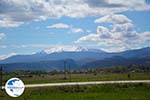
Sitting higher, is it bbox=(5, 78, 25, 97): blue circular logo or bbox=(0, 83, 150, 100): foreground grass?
bbox=(5, 78, 25, 97): blue circular logo

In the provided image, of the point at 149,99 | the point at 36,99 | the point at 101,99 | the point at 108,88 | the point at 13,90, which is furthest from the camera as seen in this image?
the point at 108,88

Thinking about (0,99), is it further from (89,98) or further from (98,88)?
(98,88)

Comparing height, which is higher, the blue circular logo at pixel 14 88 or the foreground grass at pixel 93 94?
the blue circular logo at pixel 14 88

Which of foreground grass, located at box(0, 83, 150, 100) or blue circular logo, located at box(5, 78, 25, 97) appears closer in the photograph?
blue circular logo, located at box(5, 78, 25, 97)

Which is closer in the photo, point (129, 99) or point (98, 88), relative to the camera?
point (129, 99)

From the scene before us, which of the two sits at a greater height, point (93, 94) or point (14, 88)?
point (14, 88)

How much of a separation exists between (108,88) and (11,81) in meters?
30.7

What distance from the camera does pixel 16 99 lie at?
37.5 meters

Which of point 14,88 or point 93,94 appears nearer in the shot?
point 14,88

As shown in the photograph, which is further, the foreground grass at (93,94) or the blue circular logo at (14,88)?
the foreground grass at (93,94)

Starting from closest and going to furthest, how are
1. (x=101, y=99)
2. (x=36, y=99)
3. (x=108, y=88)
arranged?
Result: (x=101, y=99) → (x=36, y=99) → (x=108, y=88)

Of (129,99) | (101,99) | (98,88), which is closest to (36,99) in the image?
(101,99)

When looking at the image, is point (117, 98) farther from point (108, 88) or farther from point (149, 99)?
point (108, 88)

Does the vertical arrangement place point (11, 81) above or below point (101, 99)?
above
